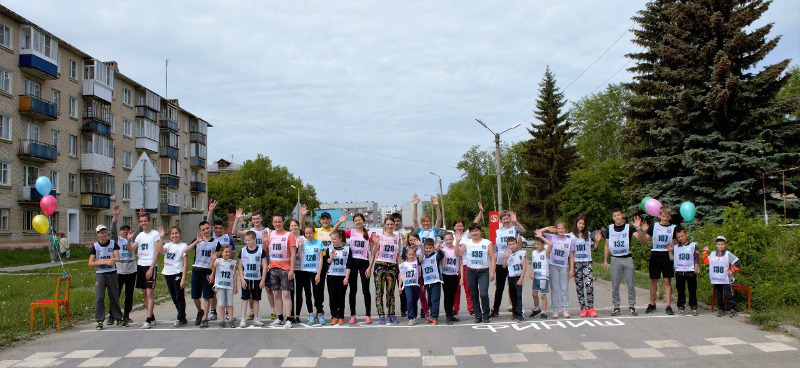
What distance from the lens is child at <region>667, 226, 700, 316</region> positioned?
10.3 meters

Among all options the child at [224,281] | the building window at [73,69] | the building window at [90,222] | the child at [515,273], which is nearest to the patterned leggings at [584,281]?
the child at [515,273]

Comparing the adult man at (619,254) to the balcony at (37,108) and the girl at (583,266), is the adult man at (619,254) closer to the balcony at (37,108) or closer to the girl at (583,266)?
the girl at (583,266)

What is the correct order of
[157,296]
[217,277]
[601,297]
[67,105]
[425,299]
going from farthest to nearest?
[67,105]
[157,296]
[601,297]
[425,299]
[217,277]

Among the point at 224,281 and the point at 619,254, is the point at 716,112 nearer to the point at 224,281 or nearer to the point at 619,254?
the point at 619,254

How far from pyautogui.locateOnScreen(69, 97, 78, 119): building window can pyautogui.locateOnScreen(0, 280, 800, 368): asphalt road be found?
116 feet

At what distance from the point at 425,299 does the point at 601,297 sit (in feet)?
16.0

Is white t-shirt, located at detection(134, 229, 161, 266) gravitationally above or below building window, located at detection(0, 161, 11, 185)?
below

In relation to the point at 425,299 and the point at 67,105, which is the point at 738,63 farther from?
the point at 67,105

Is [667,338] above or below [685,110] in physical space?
below

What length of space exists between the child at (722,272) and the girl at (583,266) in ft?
6.56

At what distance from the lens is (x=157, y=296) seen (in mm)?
14344

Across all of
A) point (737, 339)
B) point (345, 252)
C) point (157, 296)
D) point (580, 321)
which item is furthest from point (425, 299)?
point (157, 296)

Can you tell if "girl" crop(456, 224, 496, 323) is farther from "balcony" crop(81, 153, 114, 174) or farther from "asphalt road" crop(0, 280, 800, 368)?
"balcony" crop(81, 153, 114, 174)

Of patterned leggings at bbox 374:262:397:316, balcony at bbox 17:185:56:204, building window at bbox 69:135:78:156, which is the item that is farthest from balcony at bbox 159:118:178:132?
patterned leggings at bbox 374:262:397:316
